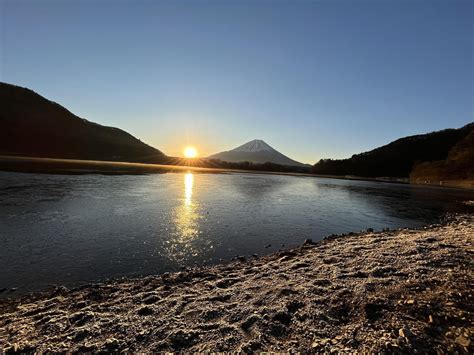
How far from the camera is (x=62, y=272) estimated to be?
410 inches

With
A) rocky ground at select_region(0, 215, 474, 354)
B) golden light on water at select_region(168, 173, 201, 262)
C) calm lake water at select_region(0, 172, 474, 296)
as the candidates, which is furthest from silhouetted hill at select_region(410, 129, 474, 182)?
rocky ground at select_region(0, 215, 474, 354)

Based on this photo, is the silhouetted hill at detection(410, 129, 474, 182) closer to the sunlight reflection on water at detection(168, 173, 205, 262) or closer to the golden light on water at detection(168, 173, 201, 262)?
the golden light on water at detection(168, 173, 201, 262)

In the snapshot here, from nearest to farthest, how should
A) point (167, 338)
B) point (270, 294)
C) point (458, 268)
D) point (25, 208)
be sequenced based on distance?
point (167, 338), point (270, 294), point (458, 268), point (25, 208)

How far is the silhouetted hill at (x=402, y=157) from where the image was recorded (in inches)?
6508

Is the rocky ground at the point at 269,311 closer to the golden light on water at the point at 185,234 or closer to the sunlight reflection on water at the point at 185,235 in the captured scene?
the sunlight reflection on water at the point at 185,235

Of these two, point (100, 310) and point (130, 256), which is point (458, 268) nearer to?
point (100, 310)

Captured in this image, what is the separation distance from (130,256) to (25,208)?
14.9 metres

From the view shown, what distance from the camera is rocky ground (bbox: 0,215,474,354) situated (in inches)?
225

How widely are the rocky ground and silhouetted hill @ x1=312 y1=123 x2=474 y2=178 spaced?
7166 inches

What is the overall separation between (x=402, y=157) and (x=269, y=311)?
205479 millimetres

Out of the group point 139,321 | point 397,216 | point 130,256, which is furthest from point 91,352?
point 397,216

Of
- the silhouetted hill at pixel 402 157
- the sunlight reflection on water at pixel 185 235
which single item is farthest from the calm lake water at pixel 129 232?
the silhouetted hill at pixel 402 157

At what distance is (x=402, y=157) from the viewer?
17400 centimetres

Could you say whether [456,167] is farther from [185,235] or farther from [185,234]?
[185,235]
